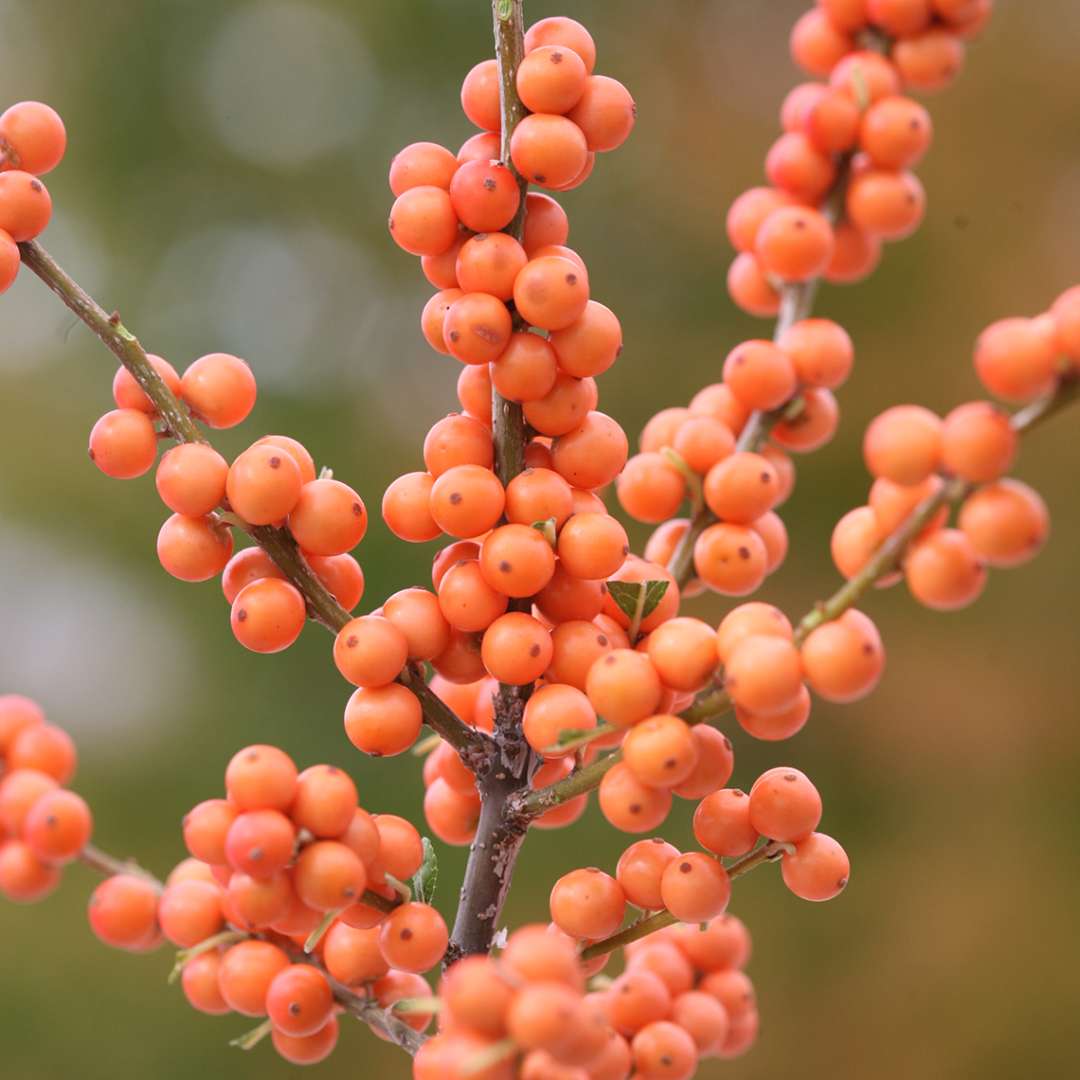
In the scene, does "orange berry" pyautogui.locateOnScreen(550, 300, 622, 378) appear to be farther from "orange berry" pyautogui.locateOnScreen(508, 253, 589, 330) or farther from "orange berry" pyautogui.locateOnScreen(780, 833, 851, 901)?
"orange berry" pyautogui.locateOnScreen(780, 833, 851, 901)

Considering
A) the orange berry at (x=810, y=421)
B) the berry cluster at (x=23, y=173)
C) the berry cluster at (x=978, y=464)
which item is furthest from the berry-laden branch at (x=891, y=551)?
the berry cluster at (x=23, y=173)

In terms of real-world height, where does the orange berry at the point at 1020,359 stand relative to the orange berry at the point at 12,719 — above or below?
above

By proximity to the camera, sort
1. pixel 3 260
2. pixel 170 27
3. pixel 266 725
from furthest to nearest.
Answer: pixel 170 27
pixel 266 725
pixel 3 260

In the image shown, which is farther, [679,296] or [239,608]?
[679,296]

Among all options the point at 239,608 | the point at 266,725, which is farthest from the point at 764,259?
the point at 266,725

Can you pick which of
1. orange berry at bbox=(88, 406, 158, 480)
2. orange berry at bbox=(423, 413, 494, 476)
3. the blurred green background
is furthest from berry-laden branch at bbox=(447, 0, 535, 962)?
the blurred green background

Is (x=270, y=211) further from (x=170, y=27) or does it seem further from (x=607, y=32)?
(x=607, y=32)

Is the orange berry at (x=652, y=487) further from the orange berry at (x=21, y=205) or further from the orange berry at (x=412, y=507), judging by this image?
the orange berry at (x=21, y=205)
